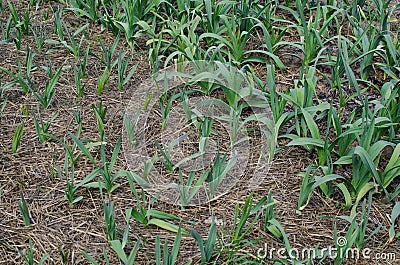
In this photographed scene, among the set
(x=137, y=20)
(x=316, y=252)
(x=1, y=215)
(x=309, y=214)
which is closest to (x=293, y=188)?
(x=309, y=214)

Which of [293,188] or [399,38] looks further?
[399,38]

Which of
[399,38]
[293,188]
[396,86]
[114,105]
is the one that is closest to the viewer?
[293,188]

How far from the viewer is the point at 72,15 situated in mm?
3518

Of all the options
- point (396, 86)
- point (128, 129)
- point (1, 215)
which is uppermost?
point (396, 86)

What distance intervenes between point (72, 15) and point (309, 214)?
212 cm

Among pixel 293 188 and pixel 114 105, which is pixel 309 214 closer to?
pixel 293 188

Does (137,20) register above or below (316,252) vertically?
above

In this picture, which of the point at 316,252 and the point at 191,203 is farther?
the point at 191,203

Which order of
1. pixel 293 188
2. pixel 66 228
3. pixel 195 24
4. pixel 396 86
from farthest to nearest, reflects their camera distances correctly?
pixel 195 24 → pixel 396 86 → pixel 293 188 → pixel 66 228

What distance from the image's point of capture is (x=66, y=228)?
81.8 inches

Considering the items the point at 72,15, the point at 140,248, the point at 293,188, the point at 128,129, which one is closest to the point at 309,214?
the point at 293,188

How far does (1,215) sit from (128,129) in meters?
0.64

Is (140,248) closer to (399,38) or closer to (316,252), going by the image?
(316,252)

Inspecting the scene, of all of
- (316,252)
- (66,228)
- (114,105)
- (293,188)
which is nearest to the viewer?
(316,252)
